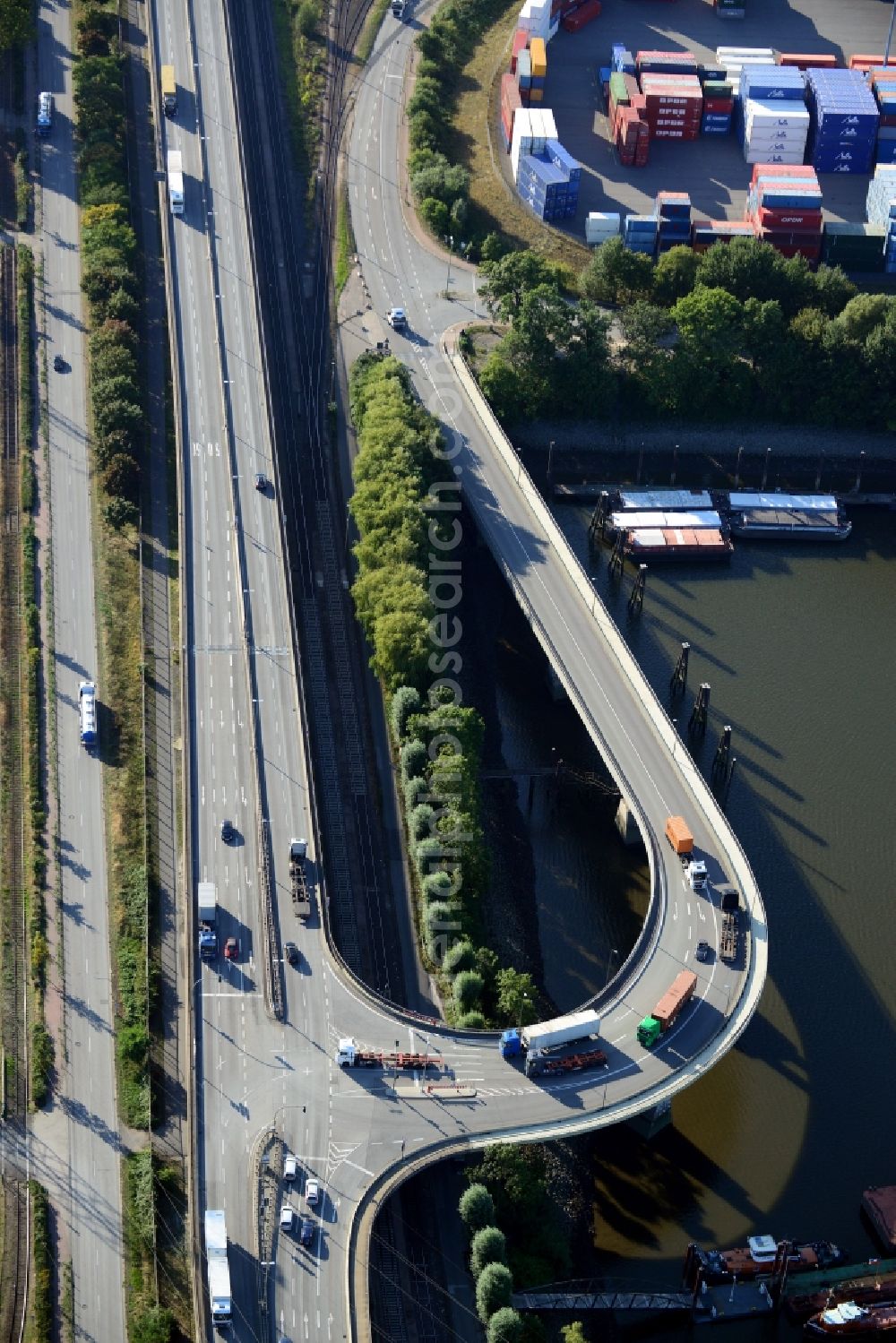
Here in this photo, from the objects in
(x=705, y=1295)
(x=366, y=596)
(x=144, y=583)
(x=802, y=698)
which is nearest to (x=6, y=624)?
(x=144, y=583)

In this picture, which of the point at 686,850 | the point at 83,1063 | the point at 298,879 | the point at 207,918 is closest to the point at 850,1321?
the point at 686,850

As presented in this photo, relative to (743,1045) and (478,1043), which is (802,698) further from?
(478,1043)

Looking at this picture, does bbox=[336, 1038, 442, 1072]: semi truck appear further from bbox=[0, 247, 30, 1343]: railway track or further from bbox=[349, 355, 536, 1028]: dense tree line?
bbox=[0, 247, 30, 1343]: railway track

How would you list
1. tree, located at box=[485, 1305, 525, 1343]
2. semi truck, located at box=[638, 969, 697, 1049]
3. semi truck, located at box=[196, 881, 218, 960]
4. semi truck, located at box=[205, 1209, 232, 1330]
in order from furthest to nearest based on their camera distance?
semi truck, located at box=[196, 881, 218, 960], semi truck, located at box=[638, 969, 697, 1049], tree, located at box=[485, 1305, 525, 1343], semi truck, located at box=[205, 1209, 232, 1330]

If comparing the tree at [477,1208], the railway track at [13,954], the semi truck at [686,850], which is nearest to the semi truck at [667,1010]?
the semi truck at [686,850]

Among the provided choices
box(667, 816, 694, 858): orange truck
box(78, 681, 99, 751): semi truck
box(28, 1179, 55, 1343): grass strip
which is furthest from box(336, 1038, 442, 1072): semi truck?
box(78, 681, 99, 751): semi truck

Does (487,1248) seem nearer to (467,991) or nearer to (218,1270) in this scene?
(218,1270)

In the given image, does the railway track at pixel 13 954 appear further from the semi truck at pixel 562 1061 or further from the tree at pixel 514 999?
the semi truck at pixel 562 1061
